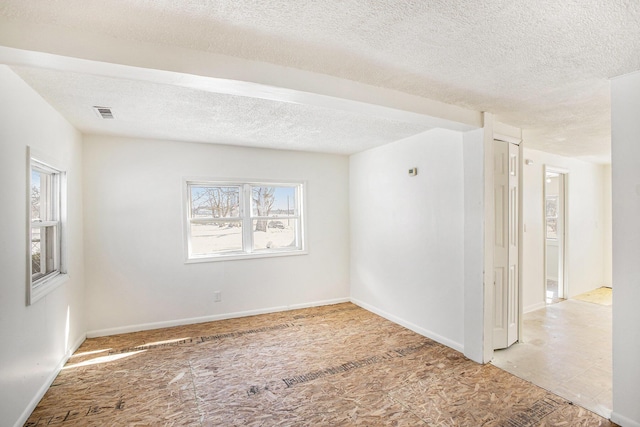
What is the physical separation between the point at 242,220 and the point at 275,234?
586 millimetres

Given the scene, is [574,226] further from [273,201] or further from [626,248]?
[273,201]

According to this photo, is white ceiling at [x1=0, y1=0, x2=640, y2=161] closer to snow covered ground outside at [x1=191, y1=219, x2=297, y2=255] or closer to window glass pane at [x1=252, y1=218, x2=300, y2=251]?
snow covered ground outside at [x1=191, y1=219, x2=297, y2=255]

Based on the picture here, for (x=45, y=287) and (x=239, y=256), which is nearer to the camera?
(x=45, y=287)

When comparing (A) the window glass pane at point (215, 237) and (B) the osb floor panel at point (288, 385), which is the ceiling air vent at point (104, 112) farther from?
(B) the osb floor panel at point (288, 385)

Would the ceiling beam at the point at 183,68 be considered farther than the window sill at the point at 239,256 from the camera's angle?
No

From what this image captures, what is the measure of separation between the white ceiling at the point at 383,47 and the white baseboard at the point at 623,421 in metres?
2.32

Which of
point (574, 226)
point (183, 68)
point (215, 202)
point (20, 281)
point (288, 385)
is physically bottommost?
point (288, 385)

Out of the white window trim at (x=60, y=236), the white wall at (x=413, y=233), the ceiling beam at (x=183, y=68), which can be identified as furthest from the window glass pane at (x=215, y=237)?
the ceiling beam at (x=183, y=68)

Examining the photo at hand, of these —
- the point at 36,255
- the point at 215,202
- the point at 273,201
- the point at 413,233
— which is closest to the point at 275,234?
the point at 273,201

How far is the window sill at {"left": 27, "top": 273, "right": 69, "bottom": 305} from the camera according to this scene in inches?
93.5

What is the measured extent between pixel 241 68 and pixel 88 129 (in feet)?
8.88

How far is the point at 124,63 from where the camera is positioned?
5.48 feet

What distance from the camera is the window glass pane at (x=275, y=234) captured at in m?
4.87

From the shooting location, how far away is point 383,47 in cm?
182
